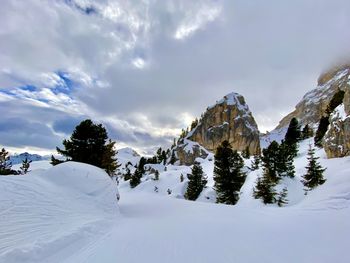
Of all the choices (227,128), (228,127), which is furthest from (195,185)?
(228,127)

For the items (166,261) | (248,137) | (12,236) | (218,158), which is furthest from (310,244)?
(248,137)

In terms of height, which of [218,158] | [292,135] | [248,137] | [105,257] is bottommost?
[105,257]

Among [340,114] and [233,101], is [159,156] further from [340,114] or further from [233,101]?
[340,114]

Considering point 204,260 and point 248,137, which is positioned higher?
point 248,137

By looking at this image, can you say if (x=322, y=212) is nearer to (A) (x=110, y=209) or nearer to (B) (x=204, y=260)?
(B) (x=204, y=260)

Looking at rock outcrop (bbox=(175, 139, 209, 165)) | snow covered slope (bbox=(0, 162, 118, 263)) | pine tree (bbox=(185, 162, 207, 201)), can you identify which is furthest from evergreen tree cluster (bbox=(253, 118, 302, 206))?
rock outcrop (bbox=(175, 139, 209, 165))

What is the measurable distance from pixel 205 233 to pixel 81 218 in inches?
200

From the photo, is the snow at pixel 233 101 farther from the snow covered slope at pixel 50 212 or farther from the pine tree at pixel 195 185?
the snow covered slope at pixel 50 212

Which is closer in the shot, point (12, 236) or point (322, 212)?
point (12, 236)

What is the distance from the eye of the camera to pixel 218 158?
3167 centimetres

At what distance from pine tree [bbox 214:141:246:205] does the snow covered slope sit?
17407 millimetres

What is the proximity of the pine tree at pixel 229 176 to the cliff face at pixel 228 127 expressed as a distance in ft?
377

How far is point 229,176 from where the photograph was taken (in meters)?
30.6

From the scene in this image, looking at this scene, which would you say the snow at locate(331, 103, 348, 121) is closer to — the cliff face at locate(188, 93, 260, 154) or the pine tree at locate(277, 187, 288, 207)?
the pine tree at locate(277, 187, 288, 207)
